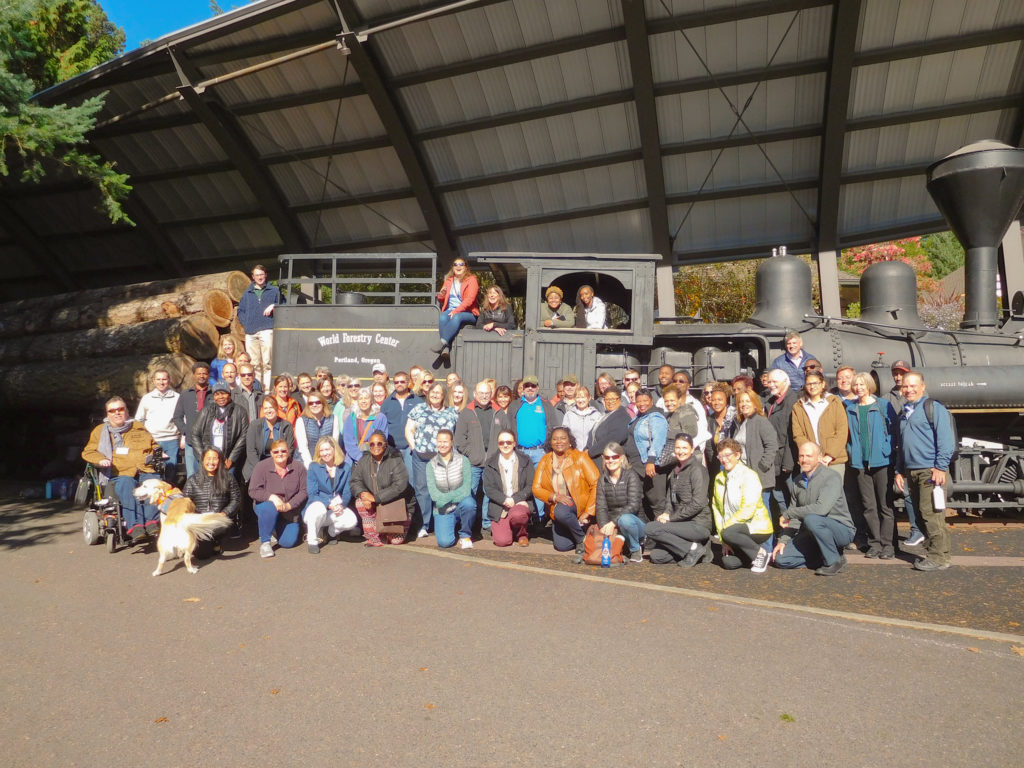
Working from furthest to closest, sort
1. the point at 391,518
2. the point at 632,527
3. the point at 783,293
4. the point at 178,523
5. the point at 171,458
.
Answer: the point at 783,293 < the point at 171,458 < the point at 391,518 < the point at 632,527 < the point at 178,523

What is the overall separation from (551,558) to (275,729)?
148 inches

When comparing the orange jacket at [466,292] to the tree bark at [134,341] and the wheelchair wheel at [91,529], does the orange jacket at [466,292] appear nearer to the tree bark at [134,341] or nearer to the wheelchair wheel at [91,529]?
the tree bark at [134,341]

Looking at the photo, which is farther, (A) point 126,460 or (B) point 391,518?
(A) point 126,460

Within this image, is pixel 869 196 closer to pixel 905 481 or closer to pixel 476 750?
pixel 905 481

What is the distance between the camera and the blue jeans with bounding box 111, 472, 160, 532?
7293mm

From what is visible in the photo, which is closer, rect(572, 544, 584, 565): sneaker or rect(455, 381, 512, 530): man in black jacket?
rect(572, 544, 584, 565): sneaker

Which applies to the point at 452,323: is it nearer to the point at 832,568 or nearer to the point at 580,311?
the point at 580,311

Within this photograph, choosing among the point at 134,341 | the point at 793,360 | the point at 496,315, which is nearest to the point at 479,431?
the point at 496,315

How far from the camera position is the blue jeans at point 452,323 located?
8.95 meters

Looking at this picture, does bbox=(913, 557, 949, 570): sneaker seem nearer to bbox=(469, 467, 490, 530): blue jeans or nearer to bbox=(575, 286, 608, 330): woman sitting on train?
bbox=(469, 467, 490, 530): blue jeans

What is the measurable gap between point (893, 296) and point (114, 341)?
1125 centimetres

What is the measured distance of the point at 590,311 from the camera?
8992 millimetres

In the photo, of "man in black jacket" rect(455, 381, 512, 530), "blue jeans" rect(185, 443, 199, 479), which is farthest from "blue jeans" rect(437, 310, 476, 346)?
"blue jeans" rect(185, 443, 199, 479)

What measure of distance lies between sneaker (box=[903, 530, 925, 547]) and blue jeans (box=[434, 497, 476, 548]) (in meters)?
4.27
